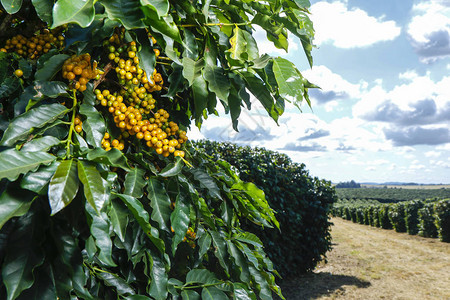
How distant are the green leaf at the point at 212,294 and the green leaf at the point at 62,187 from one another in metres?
0.81

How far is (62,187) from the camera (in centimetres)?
79

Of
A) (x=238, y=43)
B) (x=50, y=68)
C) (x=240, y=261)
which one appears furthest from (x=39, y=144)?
(x=240, y=261)

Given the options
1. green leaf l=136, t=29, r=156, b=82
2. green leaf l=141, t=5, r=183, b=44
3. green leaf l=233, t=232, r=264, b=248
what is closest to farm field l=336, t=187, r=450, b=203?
green leaf l=233, t=232, r=264, b=248

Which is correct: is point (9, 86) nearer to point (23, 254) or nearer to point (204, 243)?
point (23, 254)

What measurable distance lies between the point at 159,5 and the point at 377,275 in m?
8.45

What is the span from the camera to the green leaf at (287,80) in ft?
3.82

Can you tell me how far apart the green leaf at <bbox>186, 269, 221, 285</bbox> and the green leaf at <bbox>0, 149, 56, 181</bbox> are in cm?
81

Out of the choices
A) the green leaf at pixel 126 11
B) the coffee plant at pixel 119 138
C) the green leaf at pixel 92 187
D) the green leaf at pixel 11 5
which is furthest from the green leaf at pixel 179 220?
the green leaf at pixel 11 5

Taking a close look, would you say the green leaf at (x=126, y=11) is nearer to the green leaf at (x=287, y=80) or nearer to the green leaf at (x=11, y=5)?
the green leaf at (x=11, y=5)

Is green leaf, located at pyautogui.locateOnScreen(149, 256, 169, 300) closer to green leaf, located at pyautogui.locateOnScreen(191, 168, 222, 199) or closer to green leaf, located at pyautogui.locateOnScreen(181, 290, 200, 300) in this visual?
green leaf, located at pyautogui.locateOnScreen(181, 290, 200, 300)

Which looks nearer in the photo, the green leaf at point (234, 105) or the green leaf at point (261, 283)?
the green leaf at point (234, 105)

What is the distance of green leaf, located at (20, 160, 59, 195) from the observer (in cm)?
81

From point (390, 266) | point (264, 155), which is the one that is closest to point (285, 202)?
point (264, 155)

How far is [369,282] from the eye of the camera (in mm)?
7090
